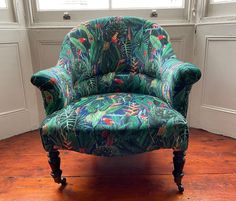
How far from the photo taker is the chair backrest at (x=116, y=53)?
144 cm

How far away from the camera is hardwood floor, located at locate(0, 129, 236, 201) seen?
1.21m

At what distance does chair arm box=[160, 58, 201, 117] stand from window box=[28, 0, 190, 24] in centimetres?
76

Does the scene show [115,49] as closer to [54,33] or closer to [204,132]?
[54,33]

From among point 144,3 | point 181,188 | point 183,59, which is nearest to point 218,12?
point 183,59

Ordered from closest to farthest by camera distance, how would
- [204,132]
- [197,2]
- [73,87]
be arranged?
[73,87] < [197,2] < [204,132]

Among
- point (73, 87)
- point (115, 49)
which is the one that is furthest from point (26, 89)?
point (115, 49)

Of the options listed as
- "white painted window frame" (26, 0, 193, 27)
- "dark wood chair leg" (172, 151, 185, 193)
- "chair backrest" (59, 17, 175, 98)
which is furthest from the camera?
"white painted window frame" (26, 0, 193, 27)

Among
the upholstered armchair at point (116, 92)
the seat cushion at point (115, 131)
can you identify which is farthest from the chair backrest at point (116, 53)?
the seat cushion at point (115, 131)

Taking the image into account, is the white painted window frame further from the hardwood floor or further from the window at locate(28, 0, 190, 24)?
the hardwood floor

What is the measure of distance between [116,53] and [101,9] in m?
0.56

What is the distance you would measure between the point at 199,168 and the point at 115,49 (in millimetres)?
916

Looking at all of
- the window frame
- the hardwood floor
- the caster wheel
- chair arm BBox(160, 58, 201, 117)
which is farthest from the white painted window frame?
the caster wheel

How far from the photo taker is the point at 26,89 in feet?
6.37

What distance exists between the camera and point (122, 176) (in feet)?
4.47
